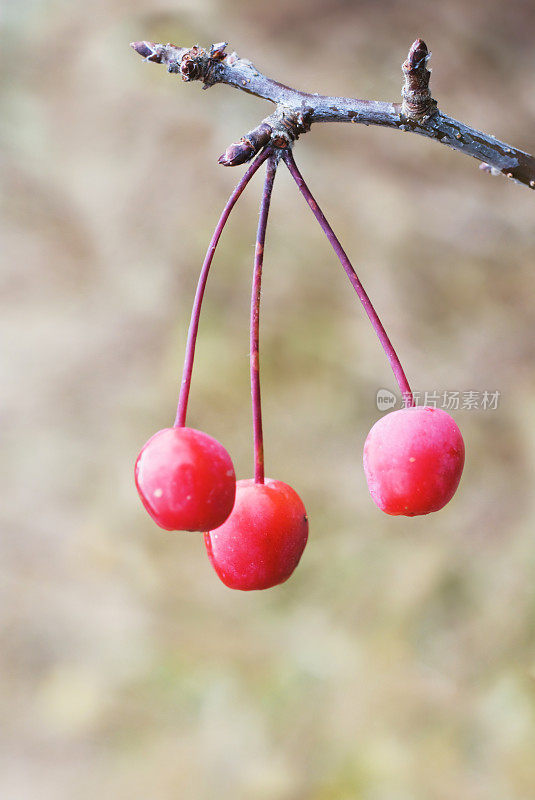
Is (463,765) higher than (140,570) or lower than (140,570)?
lower

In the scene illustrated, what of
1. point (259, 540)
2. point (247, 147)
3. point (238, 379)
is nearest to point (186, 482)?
point (259, 540)

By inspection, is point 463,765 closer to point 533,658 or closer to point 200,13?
point 533,658

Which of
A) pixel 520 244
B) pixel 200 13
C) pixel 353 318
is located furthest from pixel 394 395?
pixel 200 13

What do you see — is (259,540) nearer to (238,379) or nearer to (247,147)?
(247,147)

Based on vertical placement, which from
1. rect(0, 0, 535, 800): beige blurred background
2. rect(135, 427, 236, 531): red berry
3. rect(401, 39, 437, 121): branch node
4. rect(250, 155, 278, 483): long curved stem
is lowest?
rect(135, 427, 236, 531): red berry

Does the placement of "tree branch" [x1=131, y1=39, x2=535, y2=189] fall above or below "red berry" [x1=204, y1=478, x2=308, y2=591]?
above

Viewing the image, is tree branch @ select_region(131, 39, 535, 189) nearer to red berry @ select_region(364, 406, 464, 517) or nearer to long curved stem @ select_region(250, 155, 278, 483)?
long curved stem @ select_region(250, 155, 278, 483)

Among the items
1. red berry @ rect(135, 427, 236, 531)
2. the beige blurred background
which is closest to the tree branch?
red berry @ rect(135, 427, 236, 531)
